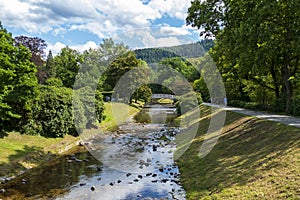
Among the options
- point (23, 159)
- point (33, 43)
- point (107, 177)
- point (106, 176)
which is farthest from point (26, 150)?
point (33, 43)

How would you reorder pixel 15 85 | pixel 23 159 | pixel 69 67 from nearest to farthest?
pixel 23 159 → pixel 15 85 → pixel 69 67

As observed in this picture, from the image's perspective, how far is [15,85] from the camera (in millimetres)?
19109

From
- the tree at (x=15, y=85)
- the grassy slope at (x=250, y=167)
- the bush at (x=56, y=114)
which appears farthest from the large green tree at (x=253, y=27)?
the tree at (x=15, y=85)

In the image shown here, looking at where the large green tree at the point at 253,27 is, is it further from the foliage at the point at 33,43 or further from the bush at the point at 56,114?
the foliage at the point at 33,43

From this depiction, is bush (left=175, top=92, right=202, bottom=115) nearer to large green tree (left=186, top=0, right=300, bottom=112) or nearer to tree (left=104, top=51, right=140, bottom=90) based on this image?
large green tree (left=186, top=0, right=300, bottom=112)

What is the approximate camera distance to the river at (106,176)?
40.9 feet

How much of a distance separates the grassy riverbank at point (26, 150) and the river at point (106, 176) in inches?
28.6

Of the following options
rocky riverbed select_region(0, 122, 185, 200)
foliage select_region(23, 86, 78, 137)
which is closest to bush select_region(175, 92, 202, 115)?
rocky riverbed select_region(0, 122, 185, 200)

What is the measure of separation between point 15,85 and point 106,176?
9.31 meters

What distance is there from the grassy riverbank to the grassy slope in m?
8.98

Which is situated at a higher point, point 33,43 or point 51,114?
point 33,43

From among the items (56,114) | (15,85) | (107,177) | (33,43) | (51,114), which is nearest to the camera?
(107,177)

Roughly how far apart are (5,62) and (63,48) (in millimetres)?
64762

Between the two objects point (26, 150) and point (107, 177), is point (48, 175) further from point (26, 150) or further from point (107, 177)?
point (26, 150)
